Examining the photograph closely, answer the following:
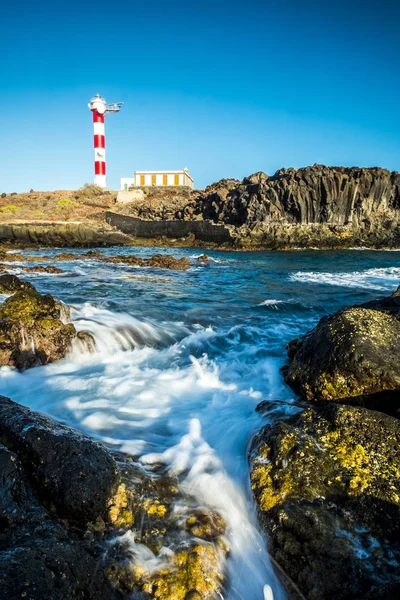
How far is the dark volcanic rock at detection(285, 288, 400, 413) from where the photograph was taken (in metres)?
3.83

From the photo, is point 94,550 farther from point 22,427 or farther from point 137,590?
point 22,427

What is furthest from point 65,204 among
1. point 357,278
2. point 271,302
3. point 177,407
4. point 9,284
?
point 177,407

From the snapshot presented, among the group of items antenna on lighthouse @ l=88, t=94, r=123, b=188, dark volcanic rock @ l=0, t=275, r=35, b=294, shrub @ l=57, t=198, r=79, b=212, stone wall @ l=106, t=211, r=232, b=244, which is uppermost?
Answer: antenna on lighthouse @ l=88, t=94, r=123, b=188

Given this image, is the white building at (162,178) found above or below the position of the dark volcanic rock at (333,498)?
above

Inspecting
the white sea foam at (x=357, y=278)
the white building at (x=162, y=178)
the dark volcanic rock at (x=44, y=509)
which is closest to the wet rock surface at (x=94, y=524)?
the dark volcanic rock at (x=44, y=509)

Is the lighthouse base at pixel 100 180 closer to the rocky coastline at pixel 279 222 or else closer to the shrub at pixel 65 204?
the shrub at pixel 65 204

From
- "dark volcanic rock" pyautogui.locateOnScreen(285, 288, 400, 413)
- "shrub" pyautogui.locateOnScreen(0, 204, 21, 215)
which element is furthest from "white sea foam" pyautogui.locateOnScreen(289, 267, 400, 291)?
"shrub" pyautogui.locateOnScreen(0, 204, 21, 215)

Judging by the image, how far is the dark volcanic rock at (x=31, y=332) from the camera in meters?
5.74

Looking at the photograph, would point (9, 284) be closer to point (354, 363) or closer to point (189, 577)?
point (354, 363)

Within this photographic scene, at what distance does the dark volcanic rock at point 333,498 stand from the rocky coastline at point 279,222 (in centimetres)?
3477

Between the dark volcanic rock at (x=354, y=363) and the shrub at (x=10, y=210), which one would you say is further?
the shrub at (x=10, y=210)

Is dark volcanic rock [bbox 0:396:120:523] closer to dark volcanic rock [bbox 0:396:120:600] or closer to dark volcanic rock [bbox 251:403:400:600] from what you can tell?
dark volcanic rock [bbox 0:396:120:600]

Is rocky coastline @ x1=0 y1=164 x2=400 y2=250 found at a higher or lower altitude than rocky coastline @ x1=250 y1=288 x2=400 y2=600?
higher

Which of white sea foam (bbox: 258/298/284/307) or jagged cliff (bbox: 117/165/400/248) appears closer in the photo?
white sea foam (bbox: 258/298/284/307)
